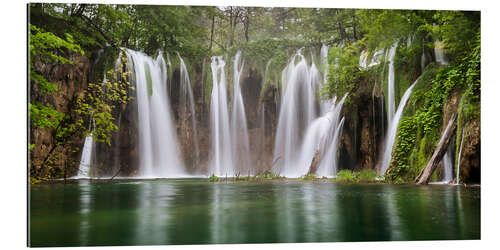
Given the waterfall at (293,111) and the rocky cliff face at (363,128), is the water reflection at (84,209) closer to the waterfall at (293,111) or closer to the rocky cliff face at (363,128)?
the waterfall at (293,111)

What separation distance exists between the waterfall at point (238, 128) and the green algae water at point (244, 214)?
0.65 meters

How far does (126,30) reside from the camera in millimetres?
5355

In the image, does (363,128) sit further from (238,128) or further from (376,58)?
(238,128)

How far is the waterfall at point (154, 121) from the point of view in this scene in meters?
5.70

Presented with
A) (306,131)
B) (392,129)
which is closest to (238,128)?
(306,131)

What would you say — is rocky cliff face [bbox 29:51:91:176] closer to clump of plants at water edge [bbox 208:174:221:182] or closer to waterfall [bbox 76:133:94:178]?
waterfall [bbox 76:133:94:178]

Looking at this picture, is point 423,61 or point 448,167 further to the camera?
point 423,61

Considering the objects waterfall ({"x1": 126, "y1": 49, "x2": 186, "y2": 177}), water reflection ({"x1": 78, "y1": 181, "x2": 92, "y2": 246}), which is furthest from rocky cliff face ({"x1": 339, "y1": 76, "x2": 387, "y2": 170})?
water reflection ({"x1": 78, "y1": 181, "x2": 92, "y2": 246})

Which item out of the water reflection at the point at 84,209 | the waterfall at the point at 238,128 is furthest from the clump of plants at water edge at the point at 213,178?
the water reflection at the point at 84,209

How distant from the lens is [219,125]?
5.87 meters

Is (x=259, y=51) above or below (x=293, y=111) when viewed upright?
above

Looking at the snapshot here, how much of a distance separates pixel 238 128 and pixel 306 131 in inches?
38.5

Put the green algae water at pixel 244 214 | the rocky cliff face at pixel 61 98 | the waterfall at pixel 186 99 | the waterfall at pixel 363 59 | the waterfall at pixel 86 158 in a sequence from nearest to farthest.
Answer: the green algae water at pixel 244 214 → the rocky cliff face at pixel 61 98 → the waterfall at pixel 86 158 → the waterfall at pixel 363 59 → the waterfall at pixel 186 99

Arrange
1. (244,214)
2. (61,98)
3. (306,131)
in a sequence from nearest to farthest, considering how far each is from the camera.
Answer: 1. (244,214)
2. (61,98)
3. (306,131)
